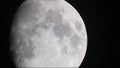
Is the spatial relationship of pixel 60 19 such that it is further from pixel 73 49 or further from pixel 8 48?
pixel 8 48

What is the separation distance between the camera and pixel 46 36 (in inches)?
203

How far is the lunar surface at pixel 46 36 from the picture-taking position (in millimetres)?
5160

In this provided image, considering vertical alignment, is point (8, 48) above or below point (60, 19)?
below

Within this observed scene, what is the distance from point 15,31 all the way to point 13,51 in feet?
1.28

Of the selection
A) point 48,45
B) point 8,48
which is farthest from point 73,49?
point 8,48

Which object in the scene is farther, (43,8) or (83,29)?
(83,29)

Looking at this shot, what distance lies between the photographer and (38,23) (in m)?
5.25

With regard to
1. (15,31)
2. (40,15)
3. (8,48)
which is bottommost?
(8,48)

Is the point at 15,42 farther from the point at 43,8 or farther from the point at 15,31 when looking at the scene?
the point at 43,8

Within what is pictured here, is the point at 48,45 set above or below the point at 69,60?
above

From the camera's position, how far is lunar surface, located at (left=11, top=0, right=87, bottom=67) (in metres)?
5.16

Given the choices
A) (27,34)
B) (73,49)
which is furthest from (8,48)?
(73,49)

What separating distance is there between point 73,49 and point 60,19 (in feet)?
2.10

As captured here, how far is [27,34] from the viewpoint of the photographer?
519cm
